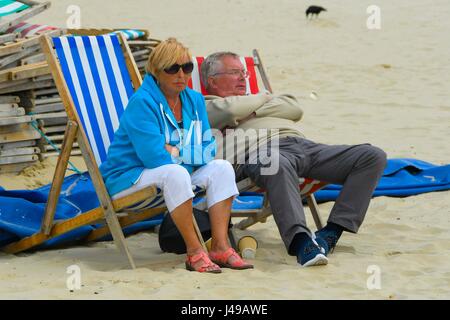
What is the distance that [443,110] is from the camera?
34.7 feet

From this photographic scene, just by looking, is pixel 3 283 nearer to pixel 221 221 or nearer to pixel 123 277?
pixel 123 277

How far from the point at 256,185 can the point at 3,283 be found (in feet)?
4.71

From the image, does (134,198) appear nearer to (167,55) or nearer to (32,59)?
(167,55)

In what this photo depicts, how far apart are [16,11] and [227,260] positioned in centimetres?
432

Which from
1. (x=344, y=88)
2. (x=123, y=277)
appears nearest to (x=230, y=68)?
(x=123, y=277)

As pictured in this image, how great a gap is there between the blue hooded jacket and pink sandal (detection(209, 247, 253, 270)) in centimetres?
45

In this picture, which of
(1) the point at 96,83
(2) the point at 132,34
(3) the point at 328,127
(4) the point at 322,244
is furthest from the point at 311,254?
(3) the point at 328,127

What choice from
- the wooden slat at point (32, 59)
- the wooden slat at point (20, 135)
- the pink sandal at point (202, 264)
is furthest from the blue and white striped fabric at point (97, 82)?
the wooden slat at point (32, 59)

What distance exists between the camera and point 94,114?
5102mm

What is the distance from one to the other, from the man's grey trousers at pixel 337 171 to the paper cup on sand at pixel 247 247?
30 cm

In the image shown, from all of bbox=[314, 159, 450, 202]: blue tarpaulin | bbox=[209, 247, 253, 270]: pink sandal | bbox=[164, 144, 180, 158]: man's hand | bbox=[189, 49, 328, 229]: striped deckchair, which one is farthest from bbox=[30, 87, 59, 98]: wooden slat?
bbox=[209, 247, 253, 270]: pink sandal

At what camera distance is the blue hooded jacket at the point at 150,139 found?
4.67m

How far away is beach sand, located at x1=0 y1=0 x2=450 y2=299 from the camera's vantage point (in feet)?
14.2

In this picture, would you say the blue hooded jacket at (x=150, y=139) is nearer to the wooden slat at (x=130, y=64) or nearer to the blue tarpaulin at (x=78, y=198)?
the wooden slat at (x=130, y=64)
